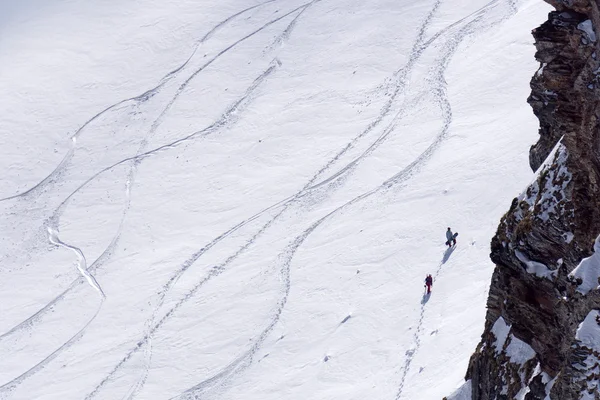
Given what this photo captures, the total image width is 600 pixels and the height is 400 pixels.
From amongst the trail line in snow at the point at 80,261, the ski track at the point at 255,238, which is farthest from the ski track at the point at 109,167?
the ski track at the point at 255,238

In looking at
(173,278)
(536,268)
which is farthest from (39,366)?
(536,268)

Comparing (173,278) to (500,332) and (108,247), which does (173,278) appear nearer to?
(108,247)

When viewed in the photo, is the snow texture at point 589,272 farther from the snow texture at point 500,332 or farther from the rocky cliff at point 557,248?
the snow texture at point 500,332

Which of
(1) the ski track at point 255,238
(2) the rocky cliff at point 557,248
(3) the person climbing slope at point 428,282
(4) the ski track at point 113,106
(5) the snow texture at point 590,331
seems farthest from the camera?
(4) the ski track at point 113,106

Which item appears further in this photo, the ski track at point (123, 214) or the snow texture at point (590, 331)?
the ski track at point (123, 214)

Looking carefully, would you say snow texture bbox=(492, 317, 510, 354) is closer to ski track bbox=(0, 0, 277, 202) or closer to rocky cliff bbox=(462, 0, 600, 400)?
rocky cliff bbox=(462, 0, 600, 400)

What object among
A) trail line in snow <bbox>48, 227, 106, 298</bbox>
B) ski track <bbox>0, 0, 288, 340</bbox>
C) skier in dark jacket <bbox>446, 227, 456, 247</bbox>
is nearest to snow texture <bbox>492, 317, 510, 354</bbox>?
skier in dark jacket <bbox>446, 227, 456, 247</bbox>
